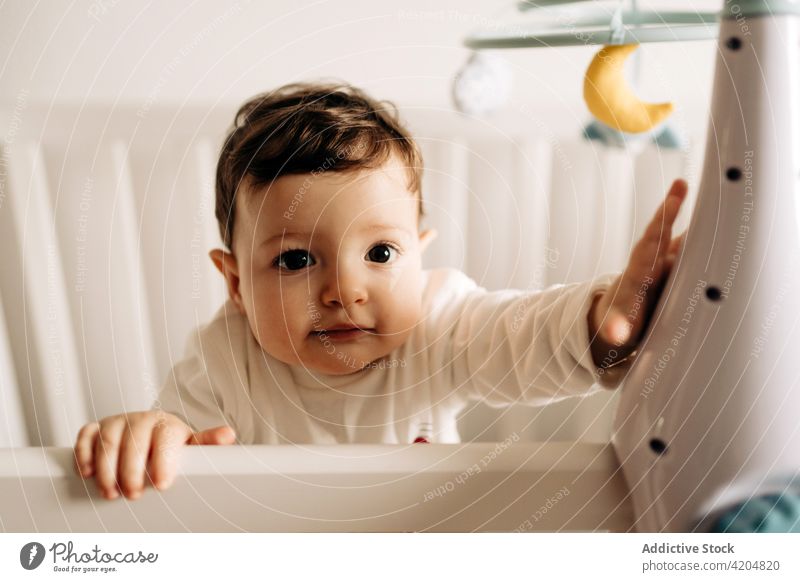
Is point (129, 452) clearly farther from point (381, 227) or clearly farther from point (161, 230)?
point (161, 230)

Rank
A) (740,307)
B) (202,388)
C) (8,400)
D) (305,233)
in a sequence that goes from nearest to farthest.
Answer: (740,307) < (305,233) < (202,388) < (8,400)

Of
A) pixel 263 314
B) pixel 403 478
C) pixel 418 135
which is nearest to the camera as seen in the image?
pixel 403 478

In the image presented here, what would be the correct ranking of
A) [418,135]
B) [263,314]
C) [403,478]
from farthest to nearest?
1. [418,135]
2. [263,314]
3. [403,478]

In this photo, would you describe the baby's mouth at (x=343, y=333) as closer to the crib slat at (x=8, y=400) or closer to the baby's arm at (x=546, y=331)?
the baby's arm at (x=546, y=331)

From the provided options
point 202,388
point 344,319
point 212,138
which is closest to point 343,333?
point 344,319

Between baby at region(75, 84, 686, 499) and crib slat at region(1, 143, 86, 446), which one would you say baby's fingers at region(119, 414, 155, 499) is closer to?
baby at region(75, 84, 686, 499)

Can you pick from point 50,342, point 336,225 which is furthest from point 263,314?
point 50,342

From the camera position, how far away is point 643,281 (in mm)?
316

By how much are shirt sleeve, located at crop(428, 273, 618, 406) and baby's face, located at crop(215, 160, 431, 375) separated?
0.04m

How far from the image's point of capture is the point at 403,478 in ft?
0.95

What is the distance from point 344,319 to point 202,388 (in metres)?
0.14

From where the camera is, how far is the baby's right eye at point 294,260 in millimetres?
392
